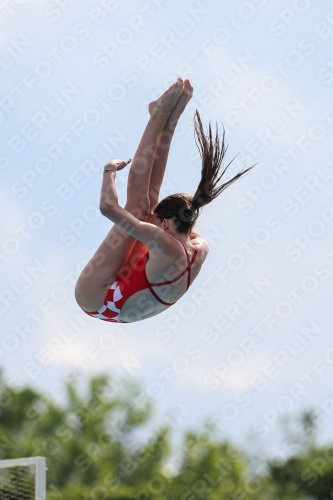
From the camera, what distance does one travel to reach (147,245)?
6.18 m

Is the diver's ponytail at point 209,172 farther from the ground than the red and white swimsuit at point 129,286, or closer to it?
farther from the ground

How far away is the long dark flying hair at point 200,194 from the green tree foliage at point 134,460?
2087 centimetres

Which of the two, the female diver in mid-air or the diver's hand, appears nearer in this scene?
the diver's hand

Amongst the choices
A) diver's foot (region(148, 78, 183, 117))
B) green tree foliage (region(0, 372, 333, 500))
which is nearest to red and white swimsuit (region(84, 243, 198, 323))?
diver's foot (region(148, 78, 183, 117))

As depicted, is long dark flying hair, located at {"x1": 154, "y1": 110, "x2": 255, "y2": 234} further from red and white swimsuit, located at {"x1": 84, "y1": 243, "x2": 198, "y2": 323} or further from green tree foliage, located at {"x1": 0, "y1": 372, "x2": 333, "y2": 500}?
green tree foliage, located at {"x1": 0, "y1": 372, "x2": 333, "y2": 500}

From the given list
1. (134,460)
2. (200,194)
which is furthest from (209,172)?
(134,460)

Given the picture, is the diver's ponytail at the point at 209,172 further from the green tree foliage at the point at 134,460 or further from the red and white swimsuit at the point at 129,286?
the green tree foliage at the point at 134,460

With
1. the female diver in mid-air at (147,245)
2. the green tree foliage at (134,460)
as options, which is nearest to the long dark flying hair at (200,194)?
the female diver in mid-air at (147,245)

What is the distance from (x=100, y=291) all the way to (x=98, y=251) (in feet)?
1.10

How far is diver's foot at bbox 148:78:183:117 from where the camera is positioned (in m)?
6.42

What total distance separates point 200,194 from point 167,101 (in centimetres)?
81

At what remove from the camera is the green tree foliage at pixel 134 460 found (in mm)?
26375

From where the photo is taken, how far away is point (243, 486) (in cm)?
2717

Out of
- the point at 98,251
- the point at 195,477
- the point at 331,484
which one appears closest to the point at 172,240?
the point at 98,251
